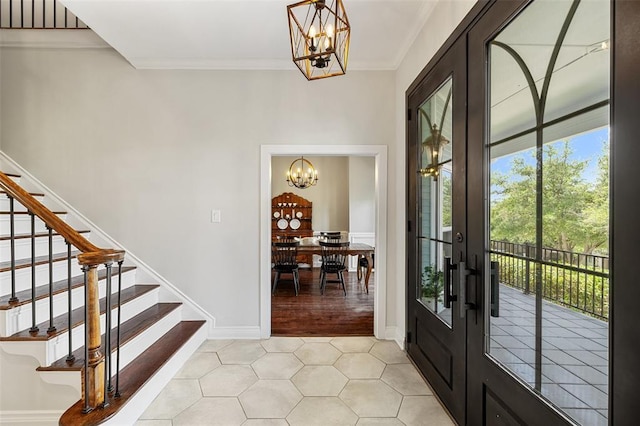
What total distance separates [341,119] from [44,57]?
3.07 metres

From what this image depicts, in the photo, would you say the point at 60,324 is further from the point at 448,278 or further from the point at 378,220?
the point at 378,220

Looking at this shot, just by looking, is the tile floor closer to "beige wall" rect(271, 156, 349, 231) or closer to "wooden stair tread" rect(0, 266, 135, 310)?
"wooden stair tread" rect(0, 266, 135, 310)

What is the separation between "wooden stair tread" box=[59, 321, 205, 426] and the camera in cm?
160

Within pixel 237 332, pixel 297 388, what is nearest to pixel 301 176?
pixel 237 332

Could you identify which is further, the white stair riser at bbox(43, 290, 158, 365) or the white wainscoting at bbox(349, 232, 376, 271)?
the white wainscoting at bbox(349, 232, 376, 271)

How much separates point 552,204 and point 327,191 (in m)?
6.33

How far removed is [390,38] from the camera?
103 inches

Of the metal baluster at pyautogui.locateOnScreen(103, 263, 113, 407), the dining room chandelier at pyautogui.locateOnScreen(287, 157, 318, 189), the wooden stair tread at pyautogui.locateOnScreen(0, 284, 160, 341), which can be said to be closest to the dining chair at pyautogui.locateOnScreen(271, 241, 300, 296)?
the dining room chandelier at pyautogui.locateOnScreen(287, 157, 318, 189)

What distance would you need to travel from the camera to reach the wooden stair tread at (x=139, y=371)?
1596mm

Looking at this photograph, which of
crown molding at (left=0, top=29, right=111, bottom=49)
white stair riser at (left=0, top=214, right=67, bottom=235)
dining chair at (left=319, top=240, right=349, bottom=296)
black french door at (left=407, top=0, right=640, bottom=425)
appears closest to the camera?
black french door at (left=407, top=0, right=640, bottom=425)

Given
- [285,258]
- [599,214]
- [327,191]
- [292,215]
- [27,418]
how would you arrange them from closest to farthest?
1. [599,214]
2. [27,418]
3. [285,258]
4. [292,215]
5. [327,191]

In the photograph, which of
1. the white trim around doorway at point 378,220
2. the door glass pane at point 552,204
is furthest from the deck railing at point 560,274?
the white trim around doorway at point 378,220

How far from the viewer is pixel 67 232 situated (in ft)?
5.48

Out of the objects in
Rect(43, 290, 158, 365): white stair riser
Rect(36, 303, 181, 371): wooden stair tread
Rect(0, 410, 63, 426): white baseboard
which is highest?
Rect(43, 290, 158, 365): white stair riser
